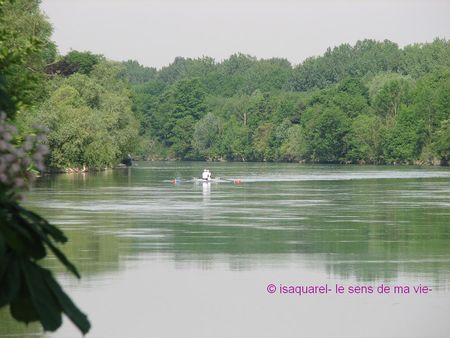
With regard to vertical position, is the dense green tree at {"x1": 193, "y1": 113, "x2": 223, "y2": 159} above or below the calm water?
above

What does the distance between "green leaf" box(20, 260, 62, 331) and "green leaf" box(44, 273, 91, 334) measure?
0.06 feet

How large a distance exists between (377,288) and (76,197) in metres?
30.2

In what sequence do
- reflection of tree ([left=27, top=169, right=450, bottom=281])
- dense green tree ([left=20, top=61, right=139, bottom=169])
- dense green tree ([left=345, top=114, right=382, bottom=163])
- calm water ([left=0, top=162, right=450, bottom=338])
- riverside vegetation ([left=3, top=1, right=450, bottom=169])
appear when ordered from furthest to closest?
dense green tree ([left=345, top=114, right=382, bottom=163])
riverside vegetation ([left=3, top=1, right=450, bottom=169])
dense green tree ([left=20, top=61, right=139, bottom=169])
reflection of tree ([left=27, top=169, right=450, bottom=281])
calm water ([left=0, top=162, right=450, bottom=338])

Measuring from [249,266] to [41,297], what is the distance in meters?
18.6

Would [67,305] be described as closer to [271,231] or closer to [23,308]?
[23,308]

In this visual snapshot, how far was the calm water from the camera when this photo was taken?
16.3 meters

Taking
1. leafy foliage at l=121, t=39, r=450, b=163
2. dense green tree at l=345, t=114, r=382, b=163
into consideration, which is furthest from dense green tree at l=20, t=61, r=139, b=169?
dense green tree at l=345, t=114, r=382, b=163

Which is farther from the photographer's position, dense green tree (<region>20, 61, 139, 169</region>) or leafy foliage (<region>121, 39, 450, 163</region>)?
leafy foliage (<region>121, 39, 450, 163</region>)

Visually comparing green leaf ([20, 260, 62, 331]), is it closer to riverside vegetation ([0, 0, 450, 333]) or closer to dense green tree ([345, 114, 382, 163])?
riverside vegetation ([0, 0, 450, 333])

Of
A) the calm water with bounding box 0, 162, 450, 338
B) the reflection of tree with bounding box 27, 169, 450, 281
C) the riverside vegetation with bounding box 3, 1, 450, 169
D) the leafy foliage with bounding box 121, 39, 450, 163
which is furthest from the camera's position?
the leafy foliage with bounding box 121, 39, 450, 163

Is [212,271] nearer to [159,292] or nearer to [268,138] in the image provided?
[159,292]

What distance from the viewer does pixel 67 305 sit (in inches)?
185

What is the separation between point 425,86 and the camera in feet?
473

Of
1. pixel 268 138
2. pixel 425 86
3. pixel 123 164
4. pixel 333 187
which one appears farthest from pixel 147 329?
pixel 268 138
